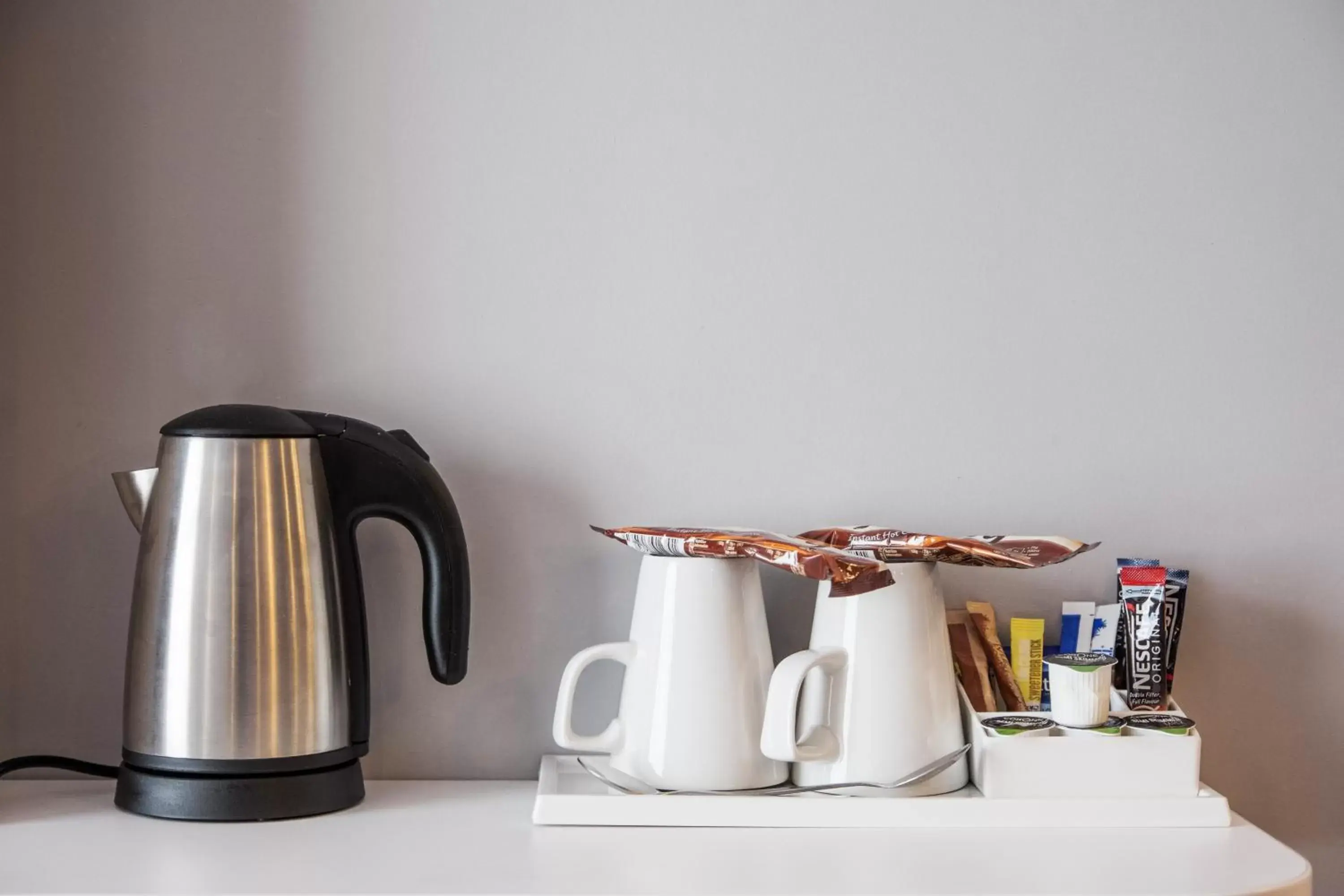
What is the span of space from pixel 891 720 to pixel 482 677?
32 centimetres

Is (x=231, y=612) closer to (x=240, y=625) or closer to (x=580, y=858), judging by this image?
(x=240, y=625)

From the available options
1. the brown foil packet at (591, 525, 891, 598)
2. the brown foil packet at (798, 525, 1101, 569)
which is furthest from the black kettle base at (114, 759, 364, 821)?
the brown foil packet at (798, 525, 1101, 569)

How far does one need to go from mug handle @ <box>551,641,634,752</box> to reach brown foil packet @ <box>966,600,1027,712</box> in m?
0.26

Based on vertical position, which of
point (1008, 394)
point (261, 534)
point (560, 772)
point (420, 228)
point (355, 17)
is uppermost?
point (355, 17)

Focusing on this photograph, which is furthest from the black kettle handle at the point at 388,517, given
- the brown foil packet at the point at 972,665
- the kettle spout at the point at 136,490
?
the brown foil packet at the point at 972,665

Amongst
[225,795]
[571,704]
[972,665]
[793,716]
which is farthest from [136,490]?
[972,665]

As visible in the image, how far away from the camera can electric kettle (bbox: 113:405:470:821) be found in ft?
2.40

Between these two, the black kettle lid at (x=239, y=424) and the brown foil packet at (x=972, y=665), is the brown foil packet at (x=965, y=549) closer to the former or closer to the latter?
the brown foil packet at (x=972, y=665)

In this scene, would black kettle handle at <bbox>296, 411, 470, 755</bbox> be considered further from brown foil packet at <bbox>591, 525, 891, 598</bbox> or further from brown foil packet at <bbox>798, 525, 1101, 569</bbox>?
brown foil packet at <bbox>798, 525, 1101, 569</bbox>

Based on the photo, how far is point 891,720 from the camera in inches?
29.5

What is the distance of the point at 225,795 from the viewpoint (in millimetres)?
729

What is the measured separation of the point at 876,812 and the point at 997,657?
6.6 inches

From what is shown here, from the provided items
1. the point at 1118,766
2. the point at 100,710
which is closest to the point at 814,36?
the point at 1118,766

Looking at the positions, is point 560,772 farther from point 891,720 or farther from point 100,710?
point 100,710
